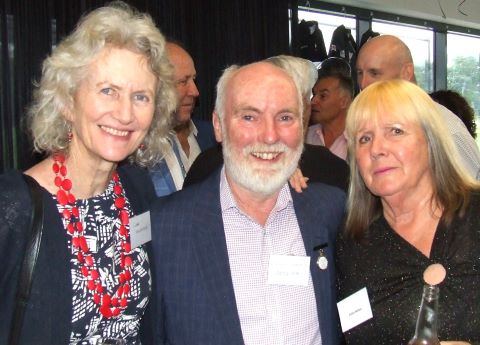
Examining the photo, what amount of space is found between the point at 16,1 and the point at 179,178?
7.73 ft

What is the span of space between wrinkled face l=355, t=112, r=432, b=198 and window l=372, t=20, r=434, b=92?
661 cm

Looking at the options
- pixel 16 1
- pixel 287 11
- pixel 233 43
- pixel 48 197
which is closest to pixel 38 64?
pixel 16 1

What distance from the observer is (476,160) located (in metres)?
3.36

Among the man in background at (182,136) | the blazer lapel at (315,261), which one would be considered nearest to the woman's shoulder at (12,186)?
the blazer lapel at (315,261)

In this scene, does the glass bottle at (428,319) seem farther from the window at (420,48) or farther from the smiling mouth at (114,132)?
the window at (420,48)

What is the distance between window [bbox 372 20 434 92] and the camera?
843 cm

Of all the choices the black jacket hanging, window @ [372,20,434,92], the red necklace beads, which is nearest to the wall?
window @ [372,20,434,92]

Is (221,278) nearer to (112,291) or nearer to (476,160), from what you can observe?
(112,291)

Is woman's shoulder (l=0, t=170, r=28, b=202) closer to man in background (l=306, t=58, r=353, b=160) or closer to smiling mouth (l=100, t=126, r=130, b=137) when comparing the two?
smiling mouth (l=100, t=126, r=130, b=137)

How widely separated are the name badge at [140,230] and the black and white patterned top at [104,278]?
1.7 inches

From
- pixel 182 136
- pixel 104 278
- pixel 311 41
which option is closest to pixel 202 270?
pixel 104 278

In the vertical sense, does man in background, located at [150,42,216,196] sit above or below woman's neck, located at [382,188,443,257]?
above

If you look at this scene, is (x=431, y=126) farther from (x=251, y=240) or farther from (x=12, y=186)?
(x=12, y=186)

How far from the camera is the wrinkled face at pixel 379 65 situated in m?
4.04
